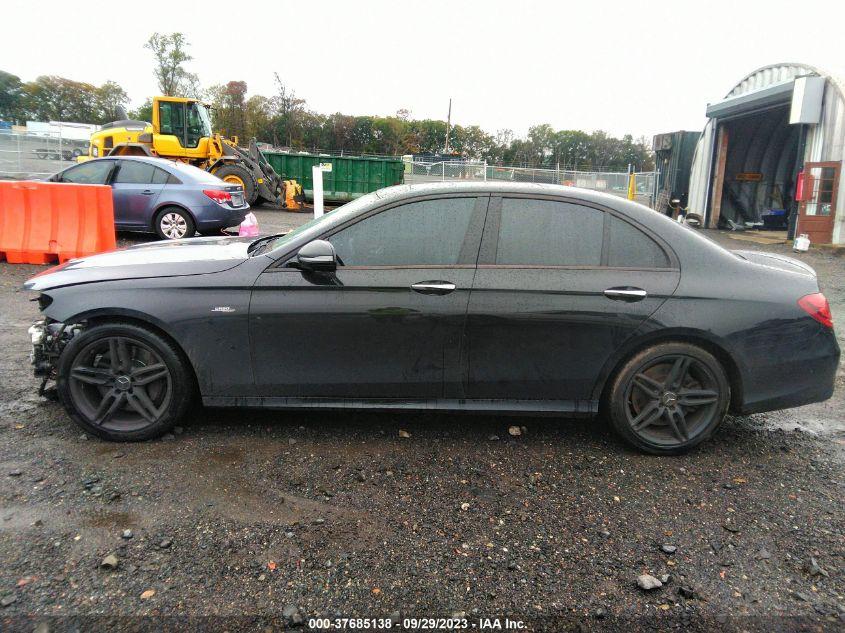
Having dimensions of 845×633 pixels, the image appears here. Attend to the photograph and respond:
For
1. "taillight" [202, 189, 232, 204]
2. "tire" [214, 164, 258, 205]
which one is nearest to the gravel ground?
"taillight" [202, 189, 232, 204]

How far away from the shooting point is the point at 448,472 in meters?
3.51

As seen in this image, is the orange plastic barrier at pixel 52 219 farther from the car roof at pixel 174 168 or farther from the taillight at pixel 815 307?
the taillight at pixel 815 307

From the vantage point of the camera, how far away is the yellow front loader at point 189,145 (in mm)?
18938

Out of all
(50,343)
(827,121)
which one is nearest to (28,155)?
(50,343)

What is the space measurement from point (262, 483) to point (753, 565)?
249 cm

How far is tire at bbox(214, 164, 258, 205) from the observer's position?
62.0 ft

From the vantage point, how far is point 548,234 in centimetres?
378

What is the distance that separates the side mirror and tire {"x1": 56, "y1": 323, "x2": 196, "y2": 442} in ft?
3.28

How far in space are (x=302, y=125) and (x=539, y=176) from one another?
4255 centimetres

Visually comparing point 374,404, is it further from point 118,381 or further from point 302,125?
point 302,125

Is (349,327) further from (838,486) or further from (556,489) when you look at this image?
(838,486)

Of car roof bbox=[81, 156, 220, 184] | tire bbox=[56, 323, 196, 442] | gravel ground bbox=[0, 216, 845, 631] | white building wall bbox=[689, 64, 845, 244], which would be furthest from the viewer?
white building wall bbox=[689, 64, 845, 244]

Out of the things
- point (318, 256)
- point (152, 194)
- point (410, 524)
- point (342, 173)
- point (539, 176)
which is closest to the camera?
point (410, 524)

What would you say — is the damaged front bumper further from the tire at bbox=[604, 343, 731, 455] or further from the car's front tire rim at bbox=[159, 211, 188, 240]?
the car's front tire rim at bbox=[159, 211, 188, 240]
